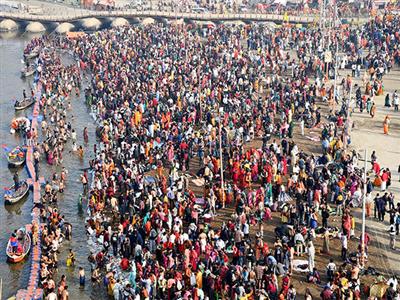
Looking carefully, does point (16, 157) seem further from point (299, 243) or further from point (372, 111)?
point (372, 111)

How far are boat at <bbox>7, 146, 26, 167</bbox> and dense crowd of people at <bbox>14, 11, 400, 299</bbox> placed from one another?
169 cm

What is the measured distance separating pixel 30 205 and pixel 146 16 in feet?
200

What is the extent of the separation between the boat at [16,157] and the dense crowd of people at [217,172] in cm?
169

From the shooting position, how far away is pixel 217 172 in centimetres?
3897

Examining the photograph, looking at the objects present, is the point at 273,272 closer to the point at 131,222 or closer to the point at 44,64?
the point at 131,222

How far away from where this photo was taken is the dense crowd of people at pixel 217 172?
2817cm

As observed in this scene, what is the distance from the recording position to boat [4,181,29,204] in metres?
39.4

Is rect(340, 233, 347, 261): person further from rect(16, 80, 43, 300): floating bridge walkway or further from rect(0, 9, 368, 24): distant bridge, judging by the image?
rect(0, 9, 368, 24): distant bridge

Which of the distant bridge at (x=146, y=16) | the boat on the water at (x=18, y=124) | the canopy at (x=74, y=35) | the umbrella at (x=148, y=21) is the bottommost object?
the boat on the water at (x=18, y=124)

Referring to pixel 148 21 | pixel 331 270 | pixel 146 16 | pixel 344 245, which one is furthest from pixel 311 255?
pixel 146 16

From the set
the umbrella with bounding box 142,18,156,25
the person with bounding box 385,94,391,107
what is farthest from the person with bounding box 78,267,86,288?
the umbrella with bounding box 142,18,156,25

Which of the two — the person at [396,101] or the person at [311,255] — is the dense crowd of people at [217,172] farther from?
the person at [396,101]

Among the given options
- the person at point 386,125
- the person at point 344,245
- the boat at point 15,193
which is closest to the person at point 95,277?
the person at point 344,245

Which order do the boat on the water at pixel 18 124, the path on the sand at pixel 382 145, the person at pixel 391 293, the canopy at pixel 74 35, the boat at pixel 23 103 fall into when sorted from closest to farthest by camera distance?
the person at pixel 391 293, the path on the sand at pixel 382 145, the boat on the water at pixel 18 124, the boat at pixel 23 103, the canopy at pixel 74 35
